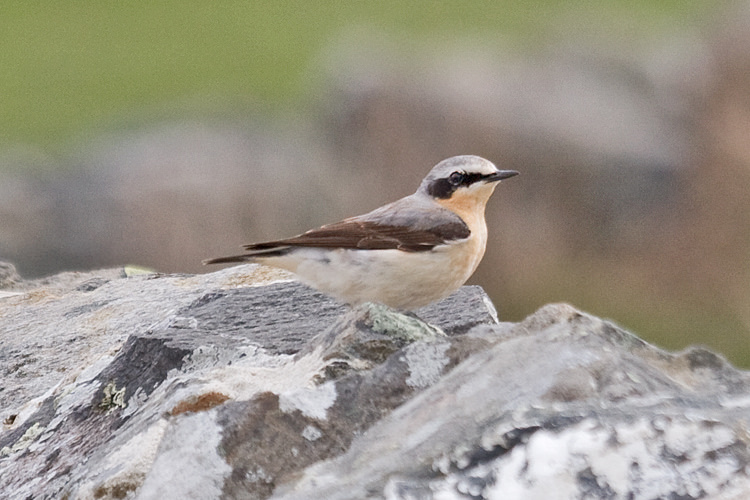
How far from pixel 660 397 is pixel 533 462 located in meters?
0.59

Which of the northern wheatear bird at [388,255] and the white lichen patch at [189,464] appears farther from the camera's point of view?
the northern wheatear bird at [388,255]

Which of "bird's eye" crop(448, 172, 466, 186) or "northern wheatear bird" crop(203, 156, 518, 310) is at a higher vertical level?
"bird's eye" crop(448, 172, 466, 186)

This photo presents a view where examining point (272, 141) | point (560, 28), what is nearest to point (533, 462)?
point (272, 141)

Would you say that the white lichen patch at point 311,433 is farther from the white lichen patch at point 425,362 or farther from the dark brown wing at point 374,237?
the dark brown wing at point 374,237

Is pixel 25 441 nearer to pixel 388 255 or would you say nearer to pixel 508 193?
pixel 388 255

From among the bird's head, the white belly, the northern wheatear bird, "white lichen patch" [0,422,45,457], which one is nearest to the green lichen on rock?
"white lichen patch" [0,422,45,457]

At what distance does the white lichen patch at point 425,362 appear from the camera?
163 inches

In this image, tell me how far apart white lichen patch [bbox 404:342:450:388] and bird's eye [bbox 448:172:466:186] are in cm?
322

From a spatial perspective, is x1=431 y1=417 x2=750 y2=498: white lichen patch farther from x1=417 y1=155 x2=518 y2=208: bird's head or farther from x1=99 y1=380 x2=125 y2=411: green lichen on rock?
x1=417 y1=155 x2=518 y2=208: bird's head

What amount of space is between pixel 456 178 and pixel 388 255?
1.09m

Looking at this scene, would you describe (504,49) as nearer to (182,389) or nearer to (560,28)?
(560,28)

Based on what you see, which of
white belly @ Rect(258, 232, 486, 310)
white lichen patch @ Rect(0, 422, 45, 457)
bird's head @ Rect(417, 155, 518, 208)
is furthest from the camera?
bird's head @ Rect(417, 155, 518, 208)

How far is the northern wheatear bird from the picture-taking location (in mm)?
6551

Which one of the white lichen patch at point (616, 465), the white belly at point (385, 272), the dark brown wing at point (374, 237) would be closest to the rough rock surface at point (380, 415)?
the white lichen patch at point (616, 465)
